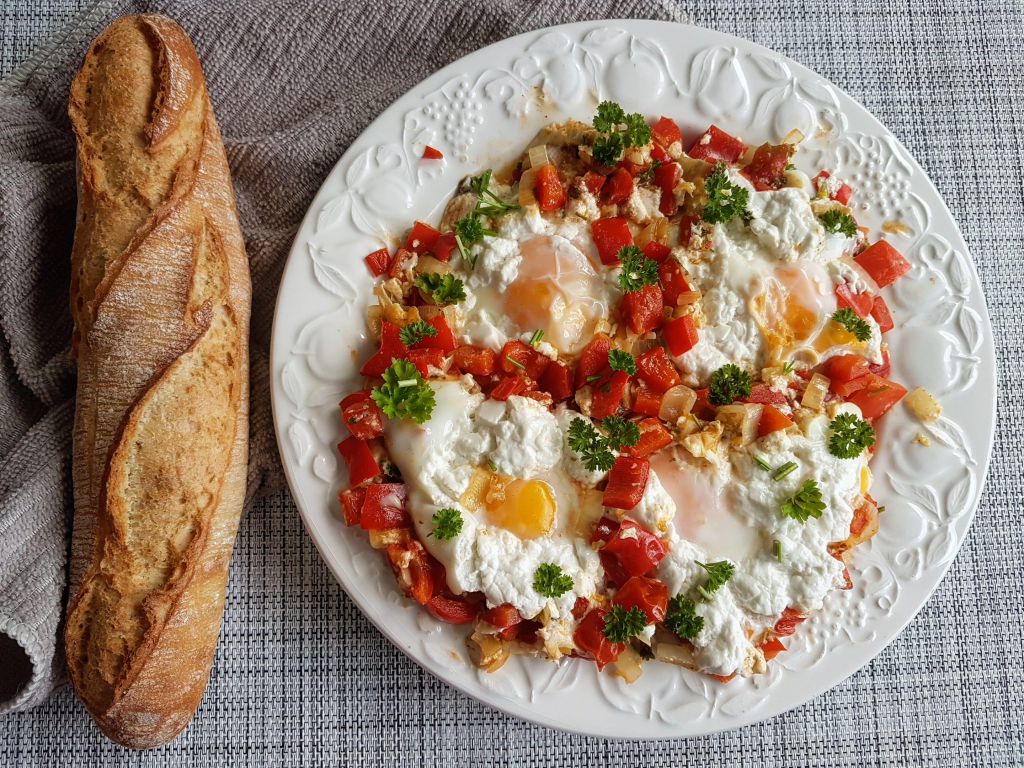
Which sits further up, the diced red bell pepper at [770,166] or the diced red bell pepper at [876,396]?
the diced red bell pepper at [770,166]

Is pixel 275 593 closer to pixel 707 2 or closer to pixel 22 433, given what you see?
pixel 22 433

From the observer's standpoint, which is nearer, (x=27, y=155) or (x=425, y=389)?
(x=425, y=389)

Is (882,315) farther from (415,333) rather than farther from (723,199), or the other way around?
(415,333)

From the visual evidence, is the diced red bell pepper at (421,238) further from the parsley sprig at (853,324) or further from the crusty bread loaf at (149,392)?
the parsley sprig at (853,324)

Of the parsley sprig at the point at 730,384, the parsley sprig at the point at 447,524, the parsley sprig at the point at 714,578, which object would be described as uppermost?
the parsley sprig at the point at 730,384

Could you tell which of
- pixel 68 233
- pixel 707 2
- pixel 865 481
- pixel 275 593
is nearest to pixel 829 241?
pixel 865 481

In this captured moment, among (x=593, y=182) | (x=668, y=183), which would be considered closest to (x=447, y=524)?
(x=593, y=182)

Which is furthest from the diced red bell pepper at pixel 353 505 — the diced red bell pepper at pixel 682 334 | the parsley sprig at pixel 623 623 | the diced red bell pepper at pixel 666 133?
the diced red bell pepper at pixel 666 133

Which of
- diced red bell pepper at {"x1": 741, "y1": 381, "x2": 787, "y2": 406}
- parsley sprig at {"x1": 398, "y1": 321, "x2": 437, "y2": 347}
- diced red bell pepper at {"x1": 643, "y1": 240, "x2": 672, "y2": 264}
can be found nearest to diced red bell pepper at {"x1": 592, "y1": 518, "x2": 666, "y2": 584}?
diced red bell pepper at {"x1": 741, "y1": 381, "x2": 787, "y2": 406}
